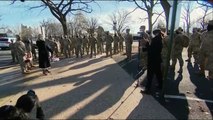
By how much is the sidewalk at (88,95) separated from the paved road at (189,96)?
0.41m

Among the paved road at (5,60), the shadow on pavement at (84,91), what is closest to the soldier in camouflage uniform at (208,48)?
the shadow on pavement at (84,91)

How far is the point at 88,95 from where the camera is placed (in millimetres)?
11305

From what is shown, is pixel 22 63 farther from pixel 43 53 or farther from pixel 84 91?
pixel 84 91

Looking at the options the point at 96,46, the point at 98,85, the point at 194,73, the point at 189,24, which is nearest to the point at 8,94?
the point at 98,85

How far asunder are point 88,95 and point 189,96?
2.87 metres

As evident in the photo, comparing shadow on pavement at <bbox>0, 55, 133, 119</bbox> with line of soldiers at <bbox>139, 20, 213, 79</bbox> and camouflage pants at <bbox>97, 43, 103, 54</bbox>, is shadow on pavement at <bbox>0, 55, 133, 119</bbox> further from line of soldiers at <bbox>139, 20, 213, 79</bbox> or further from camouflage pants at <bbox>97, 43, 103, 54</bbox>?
camouflage pants at <bbox>97, 43, 103, 54</bbox>

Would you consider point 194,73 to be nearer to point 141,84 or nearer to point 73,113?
point 141,84

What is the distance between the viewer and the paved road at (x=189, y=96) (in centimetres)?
905

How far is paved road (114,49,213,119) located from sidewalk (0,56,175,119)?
0.41 m

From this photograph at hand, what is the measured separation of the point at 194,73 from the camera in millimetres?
15195

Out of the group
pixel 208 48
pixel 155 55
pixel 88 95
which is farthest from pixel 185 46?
pixel 88 95

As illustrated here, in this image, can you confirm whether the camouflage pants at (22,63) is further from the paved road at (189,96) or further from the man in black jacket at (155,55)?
the man in black jacket at (155,55)

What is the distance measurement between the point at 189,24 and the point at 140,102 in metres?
82.9

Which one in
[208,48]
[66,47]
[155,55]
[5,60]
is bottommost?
[5,60]
